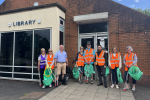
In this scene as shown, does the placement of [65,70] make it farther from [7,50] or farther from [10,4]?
[10,4]

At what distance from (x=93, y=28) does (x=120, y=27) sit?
1.42 metres

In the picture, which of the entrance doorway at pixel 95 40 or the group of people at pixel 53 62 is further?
the entrance doorway at pixel 95 40

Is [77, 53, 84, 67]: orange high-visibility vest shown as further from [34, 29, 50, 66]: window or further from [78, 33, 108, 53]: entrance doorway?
[34, 29, 50, 66]: window

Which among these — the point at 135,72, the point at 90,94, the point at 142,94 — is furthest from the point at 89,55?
the point at 142,94

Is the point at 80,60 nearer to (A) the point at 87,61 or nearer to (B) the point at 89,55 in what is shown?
(A) the point at 87,61

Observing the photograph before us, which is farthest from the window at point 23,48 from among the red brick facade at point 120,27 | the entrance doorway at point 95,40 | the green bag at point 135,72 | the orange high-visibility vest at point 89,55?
the green bag at point 135,72

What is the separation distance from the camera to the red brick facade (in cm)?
548

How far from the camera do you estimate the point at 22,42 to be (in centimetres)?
655

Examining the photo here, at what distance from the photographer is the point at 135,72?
437 cm

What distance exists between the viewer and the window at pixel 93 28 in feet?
20.8

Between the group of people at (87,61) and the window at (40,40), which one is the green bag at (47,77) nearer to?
the group of people at (87,61)

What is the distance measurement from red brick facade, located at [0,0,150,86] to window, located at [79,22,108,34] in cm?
35

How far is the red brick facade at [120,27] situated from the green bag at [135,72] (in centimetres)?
138

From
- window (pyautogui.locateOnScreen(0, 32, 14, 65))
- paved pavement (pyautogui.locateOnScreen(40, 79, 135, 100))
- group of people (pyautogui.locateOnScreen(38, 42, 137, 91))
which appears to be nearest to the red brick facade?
group of people (pyautogui.locateOnScreen(38, 42, 137, 91))
